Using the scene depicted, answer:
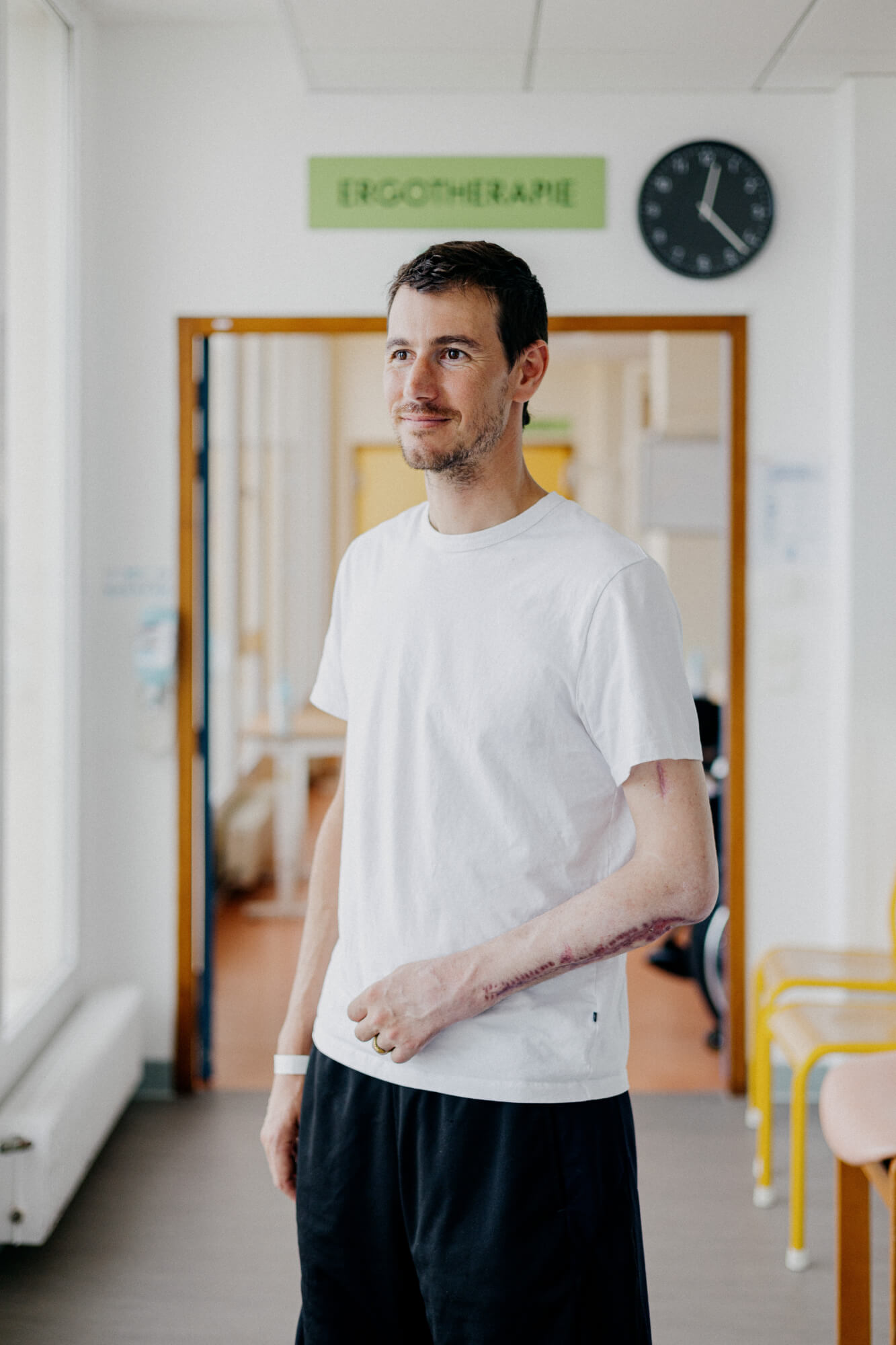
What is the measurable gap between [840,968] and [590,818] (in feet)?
6.11

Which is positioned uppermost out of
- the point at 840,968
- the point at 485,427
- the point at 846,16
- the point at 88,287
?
the point at 846,16

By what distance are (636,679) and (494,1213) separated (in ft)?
1.73

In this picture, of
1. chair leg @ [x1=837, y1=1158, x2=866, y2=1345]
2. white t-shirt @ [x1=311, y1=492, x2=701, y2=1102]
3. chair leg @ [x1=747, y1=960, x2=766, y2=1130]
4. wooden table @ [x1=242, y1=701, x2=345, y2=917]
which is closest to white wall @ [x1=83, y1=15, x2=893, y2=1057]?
chair leg @ [x1=747, y1=960, x2=766, y2=1130]

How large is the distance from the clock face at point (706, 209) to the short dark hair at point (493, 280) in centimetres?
211

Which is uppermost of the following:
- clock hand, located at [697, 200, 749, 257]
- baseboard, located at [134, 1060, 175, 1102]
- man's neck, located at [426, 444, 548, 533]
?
clock hand, located at [697, 200, 749, 257]

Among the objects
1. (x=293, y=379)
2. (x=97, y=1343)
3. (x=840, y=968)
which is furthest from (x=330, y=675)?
(x=293, y=379)

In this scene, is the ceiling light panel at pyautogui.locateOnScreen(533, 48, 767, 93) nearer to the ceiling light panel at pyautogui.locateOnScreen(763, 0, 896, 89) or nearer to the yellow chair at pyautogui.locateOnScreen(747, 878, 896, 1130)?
the ceiling light panel at pyautogui.locateOnScreen(763, 0, 896, 89)

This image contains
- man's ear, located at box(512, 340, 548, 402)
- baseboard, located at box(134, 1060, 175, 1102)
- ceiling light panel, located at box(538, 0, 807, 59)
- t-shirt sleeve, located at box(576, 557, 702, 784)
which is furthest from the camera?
baseboard, located at box(134, 1060, 175, 1102)

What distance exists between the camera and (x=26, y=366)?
281 centimetres

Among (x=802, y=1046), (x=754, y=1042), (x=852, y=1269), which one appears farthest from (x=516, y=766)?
(x=754, y=1042)

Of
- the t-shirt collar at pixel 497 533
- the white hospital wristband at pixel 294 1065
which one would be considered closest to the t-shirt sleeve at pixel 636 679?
the t-shirt collar at pixel 497 533

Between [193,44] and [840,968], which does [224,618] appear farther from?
[840,968]

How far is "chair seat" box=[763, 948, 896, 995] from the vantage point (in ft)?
8.43

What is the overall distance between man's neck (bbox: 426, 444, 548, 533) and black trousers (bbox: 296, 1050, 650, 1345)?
0.57 m
